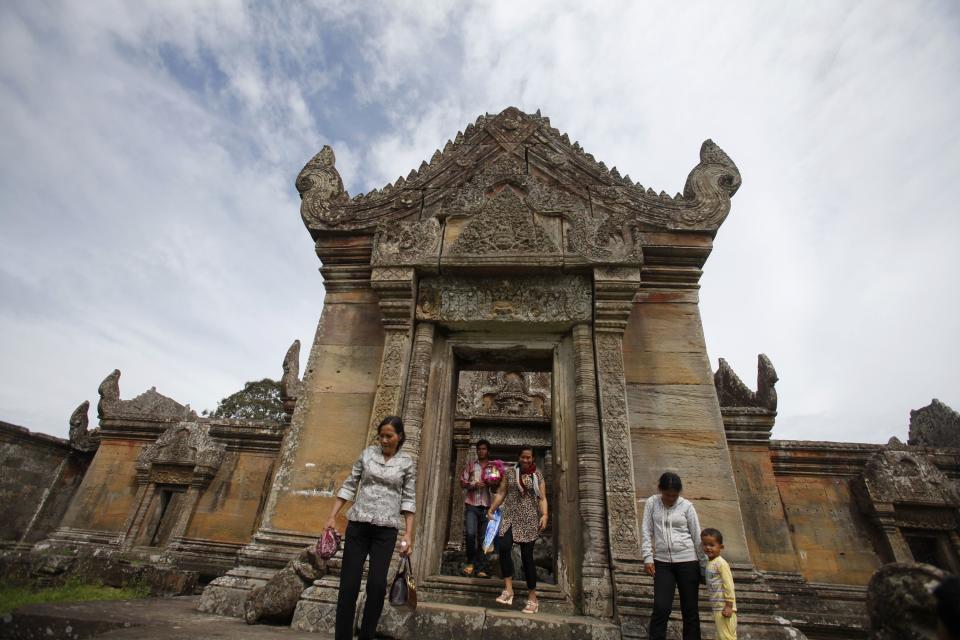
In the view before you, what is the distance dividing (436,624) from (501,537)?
4.84ft

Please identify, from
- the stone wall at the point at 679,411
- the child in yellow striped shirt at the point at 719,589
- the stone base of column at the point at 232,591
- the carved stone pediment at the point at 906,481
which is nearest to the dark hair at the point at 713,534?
the child in yellow striped shirt at the point at 719,589

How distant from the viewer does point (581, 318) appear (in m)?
6.10

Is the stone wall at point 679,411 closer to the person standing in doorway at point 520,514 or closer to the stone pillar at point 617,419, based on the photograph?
the stone pillar at point 617,419

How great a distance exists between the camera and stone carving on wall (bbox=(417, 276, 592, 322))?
20.3 feet

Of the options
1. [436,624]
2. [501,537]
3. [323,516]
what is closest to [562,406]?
[501,537]

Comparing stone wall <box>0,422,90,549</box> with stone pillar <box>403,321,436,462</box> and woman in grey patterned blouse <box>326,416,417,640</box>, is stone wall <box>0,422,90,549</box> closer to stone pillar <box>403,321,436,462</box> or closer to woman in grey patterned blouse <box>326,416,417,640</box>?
stone pillar <box>403,321,436,462</box>

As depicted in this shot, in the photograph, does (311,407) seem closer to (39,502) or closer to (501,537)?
(501,537)

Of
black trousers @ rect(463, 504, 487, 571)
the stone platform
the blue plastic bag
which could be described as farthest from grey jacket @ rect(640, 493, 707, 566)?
black trousers @ rect(463, 504, 487, 571)

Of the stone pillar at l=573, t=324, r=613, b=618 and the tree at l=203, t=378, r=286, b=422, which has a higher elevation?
the tree at l=203, t=378, r=286, b=422

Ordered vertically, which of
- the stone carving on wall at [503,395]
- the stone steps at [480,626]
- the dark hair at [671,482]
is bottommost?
the stone steps at [480,626]

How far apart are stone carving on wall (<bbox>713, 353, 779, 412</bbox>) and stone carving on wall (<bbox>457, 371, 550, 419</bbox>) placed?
202 inches

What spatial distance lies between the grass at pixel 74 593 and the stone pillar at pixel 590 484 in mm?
5565

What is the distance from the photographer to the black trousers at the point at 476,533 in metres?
6.84

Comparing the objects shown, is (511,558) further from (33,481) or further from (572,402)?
(33,481)
